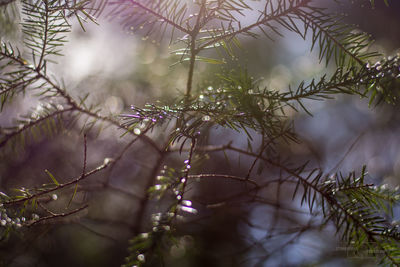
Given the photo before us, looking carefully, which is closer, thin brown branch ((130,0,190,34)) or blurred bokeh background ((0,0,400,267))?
thin brown branch ((130,0,190,34))

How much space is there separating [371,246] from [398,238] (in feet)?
0.07

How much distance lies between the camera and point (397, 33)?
723 millimetres

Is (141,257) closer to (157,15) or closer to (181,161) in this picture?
(157,15)

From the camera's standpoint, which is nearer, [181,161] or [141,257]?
[141,257]

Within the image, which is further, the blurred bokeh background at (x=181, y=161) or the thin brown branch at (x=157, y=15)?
the blurred bokeh background at (x=181, y=161)

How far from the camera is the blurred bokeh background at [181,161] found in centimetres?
47

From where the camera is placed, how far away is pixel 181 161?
0.55 meters

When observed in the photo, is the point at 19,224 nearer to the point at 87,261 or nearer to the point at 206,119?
the point at 206,119

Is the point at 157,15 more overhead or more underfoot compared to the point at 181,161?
more overhead

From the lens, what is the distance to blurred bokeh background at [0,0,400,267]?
470 millimetres

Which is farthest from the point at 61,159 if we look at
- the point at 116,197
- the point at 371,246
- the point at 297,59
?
the point at 297,59

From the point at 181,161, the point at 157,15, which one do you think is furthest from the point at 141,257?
the point at 181,161

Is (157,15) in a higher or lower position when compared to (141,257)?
higher

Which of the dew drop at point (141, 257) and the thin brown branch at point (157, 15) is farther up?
the thin brown branch at point (157, 15)
